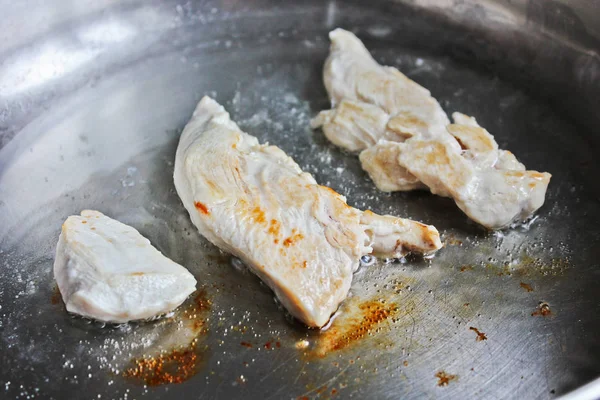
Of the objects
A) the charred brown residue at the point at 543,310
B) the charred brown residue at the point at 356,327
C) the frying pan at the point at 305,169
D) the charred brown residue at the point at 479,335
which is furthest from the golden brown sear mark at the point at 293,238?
the charred brown residue at the point at 543,310

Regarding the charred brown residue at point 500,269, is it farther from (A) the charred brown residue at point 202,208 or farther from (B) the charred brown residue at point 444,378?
(A) the charred brown residue at point 202,208

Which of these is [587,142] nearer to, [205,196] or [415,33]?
[415,33]

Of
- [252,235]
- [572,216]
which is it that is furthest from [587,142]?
[252,235]

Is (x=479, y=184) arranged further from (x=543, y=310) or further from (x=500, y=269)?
(x=543, y=310)

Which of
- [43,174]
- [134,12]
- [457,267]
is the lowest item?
[43,174]

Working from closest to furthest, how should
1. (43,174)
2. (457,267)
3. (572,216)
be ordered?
(457,267) < (572,216) < (43,174)

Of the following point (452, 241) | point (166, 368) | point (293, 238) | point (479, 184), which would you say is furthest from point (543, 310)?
point (166, 368)
